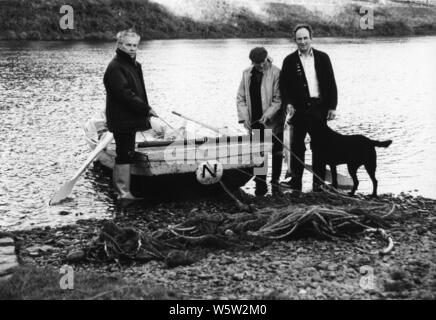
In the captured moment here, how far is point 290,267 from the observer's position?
21.4ft

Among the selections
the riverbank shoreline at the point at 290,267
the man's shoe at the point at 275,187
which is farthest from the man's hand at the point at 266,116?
the riverbank shoreline at the point at 290,267

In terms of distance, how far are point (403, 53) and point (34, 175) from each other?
4396 centimetres

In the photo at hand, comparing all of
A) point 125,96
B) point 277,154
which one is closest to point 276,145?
point 277,154

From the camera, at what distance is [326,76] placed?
920 cm

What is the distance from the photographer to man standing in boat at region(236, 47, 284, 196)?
9758 mm

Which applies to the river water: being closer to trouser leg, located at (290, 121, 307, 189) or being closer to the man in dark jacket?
trouser leg, located at (290, 121, 307, 189)

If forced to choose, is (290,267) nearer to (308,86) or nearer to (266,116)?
(308,86)

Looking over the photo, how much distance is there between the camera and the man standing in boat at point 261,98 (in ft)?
32.0

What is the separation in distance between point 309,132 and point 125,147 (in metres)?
2.84

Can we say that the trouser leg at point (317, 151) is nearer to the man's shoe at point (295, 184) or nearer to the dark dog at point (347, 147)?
the dark dog at point (347, 147)

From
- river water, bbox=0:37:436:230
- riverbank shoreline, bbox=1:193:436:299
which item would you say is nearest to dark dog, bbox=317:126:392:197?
riverbank shoreline, bbox=1:193:436:299

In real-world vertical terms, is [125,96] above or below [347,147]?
above
